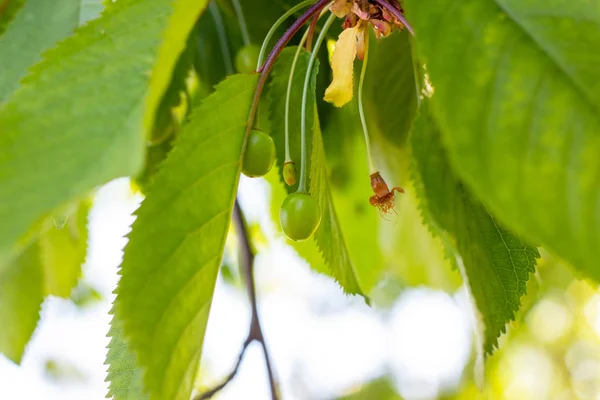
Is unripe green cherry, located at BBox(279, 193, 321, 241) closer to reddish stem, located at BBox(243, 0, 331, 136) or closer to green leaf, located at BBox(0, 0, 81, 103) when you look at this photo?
reddish stem, located at BBox(243, 0, 331, 136)

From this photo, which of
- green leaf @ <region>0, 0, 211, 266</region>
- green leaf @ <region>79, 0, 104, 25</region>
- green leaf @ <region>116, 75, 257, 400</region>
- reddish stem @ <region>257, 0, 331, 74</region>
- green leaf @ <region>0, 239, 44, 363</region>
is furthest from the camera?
green leaf @ <region>0, 239, 44, 363</region>

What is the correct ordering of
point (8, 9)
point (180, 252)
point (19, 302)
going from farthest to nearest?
point (19, 302) < point (8, 9) < point (180, 252)

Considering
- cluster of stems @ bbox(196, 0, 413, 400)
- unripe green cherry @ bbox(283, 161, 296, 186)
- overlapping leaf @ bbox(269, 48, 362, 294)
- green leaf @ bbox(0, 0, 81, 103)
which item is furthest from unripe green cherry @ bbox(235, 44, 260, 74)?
green leaf @ bbox(0, 0, 81, 103)

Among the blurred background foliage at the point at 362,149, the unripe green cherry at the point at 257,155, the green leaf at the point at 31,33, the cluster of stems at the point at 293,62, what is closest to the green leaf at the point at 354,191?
the blurred background foliage at the point at 362,149

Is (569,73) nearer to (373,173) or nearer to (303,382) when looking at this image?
(373,173)

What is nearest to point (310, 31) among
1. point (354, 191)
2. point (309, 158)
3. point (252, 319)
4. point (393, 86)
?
point (309, 158)

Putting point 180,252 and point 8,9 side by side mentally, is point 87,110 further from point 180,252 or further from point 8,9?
point 8,9

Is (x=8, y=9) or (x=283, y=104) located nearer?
(x=8, y=9)
